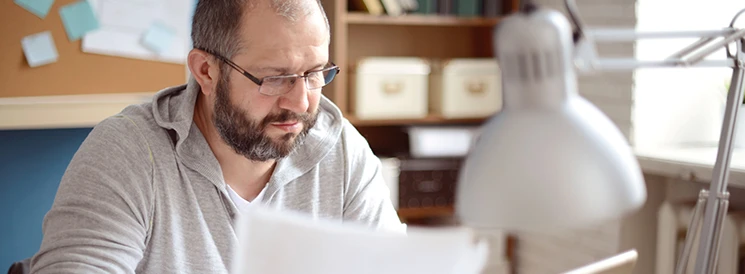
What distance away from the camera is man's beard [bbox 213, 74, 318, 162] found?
1520 millimetres

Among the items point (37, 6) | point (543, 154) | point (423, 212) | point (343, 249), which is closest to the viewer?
point (543, 154)

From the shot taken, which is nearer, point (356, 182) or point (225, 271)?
point (225, 271)

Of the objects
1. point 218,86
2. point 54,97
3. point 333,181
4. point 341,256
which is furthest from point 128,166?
point 54,97

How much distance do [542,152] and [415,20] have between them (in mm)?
2541

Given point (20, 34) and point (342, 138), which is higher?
point (20, 34)

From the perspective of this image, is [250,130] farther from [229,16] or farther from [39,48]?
[39,48]

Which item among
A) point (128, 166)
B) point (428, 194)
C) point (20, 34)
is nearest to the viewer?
point (128, 166)

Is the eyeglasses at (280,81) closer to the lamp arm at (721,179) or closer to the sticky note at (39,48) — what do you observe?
the lamp arm at (721,179)

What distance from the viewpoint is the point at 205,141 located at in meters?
1.53

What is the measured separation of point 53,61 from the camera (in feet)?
8.20

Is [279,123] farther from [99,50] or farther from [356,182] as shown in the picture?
[99,50]

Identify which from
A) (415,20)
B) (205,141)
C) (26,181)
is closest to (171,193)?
(205,141)

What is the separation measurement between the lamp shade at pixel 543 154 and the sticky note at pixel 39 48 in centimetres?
220

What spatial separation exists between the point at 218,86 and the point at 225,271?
0.37 meters
